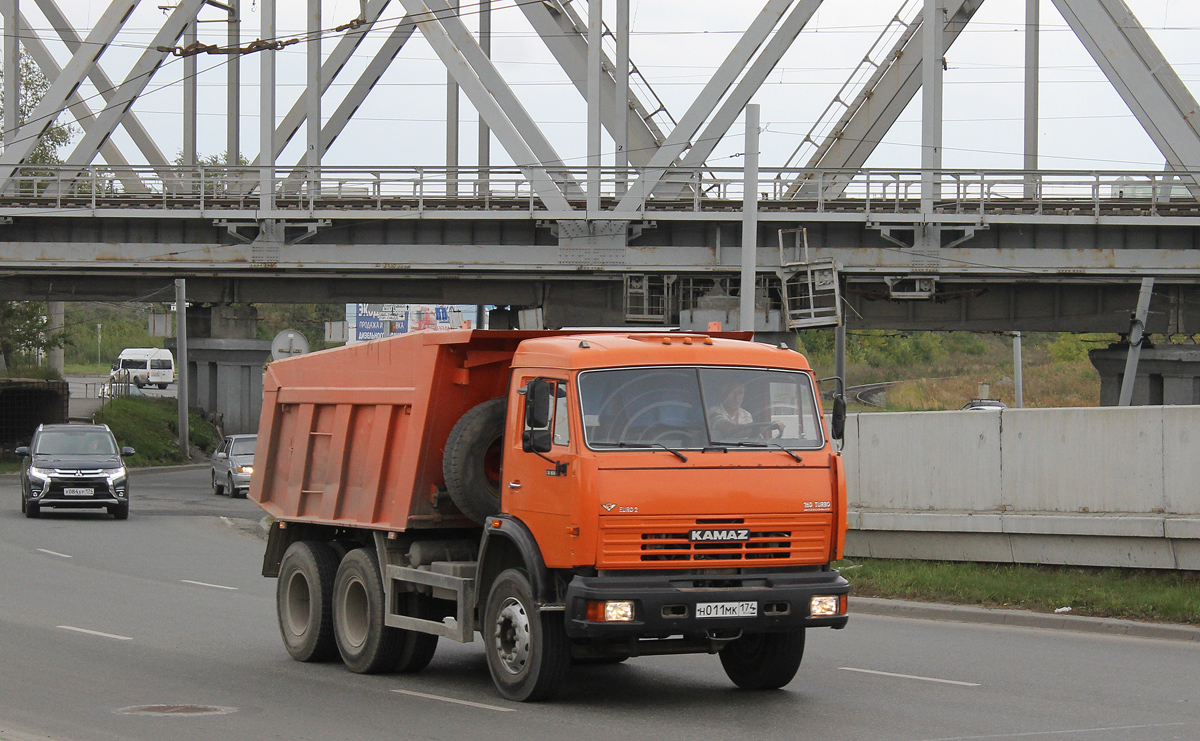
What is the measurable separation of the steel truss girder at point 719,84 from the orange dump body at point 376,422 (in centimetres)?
2285

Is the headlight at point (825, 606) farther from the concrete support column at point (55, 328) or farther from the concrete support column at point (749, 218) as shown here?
the concrete support column at point (55, 328)

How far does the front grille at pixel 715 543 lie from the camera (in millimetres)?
8562

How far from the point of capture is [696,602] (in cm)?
854

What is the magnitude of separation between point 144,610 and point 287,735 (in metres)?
7.25

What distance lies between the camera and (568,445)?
8.84m

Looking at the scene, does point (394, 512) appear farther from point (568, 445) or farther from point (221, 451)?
point (221, 451)

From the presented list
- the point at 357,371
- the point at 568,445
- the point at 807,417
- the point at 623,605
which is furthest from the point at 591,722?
the point at 357,371

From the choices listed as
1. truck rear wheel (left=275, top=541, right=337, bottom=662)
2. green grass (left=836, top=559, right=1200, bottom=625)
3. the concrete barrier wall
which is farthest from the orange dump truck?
the concrete barrier wall

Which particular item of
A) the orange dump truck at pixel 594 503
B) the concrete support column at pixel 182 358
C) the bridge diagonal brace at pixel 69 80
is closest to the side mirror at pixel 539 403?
the orange dump truck at pixel 594 503

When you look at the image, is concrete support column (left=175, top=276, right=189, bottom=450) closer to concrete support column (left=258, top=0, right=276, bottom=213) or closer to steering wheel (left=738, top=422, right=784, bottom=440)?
concrete support column (left=258, top=0, right=276, bottom=213)

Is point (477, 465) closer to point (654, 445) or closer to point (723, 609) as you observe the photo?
point (654, 445)

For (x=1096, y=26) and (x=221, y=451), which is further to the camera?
(x=221, y=451)

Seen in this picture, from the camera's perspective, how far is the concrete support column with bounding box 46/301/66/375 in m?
57.3

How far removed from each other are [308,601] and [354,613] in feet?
2.30
